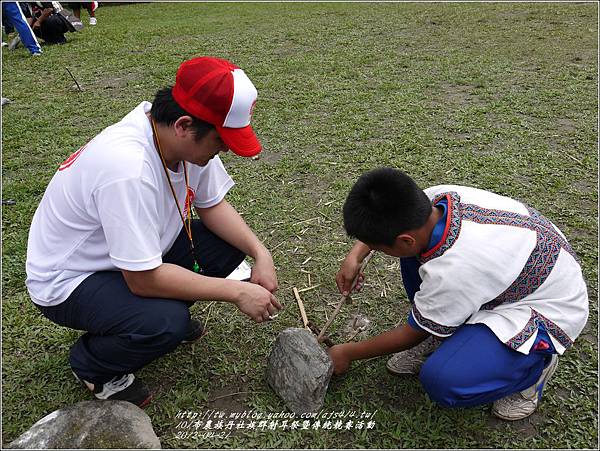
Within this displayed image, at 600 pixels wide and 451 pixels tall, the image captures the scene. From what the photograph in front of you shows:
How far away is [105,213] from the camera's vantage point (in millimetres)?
1895

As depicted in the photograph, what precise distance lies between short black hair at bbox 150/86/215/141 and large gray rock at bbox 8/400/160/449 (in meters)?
1.13

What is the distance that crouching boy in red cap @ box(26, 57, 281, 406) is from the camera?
6.23 ft

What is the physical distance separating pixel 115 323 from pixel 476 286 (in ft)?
4.52

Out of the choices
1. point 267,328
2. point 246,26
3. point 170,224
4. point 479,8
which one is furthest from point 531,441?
point 479,8

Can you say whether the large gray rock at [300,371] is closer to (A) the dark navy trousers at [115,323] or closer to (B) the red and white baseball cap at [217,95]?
(A) the dark navy trousers at [115,323]

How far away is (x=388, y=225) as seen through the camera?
→ 192 cm

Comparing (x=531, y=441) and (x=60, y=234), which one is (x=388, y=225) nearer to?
(x=531, y=441)

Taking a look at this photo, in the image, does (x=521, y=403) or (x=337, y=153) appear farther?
(x=337, y=153)

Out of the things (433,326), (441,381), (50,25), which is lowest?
(50,25)

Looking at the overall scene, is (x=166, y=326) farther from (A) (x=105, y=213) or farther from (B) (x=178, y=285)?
(A) (x=105, y=213)

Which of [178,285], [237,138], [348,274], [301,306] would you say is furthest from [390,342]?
[237,138]

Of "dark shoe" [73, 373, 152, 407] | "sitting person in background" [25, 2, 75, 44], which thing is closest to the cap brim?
"dark shoe" [73, 373, 152, 407]

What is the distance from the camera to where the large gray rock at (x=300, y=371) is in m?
2.25

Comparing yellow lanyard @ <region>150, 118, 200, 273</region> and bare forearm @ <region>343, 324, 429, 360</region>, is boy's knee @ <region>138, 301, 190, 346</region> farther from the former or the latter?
bare forearm @ <region>343, 324, 429, 360</region>
